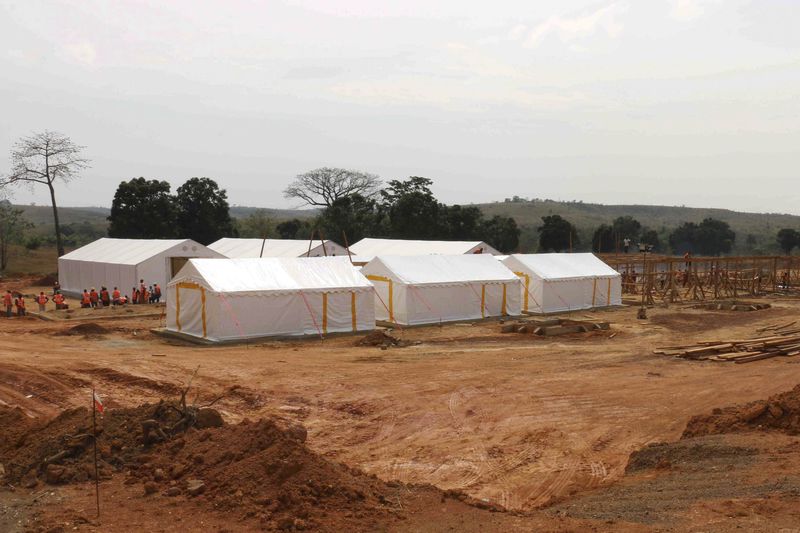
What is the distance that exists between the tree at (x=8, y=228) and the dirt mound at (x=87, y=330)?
36711mm

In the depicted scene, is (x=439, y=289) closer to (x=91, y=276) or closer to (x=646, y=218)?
(x=91, y=276)

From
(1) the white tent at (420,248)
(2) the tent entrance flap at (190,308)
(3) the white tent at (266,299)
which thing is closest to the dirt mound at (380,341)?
(3) the white tent at (266,299)

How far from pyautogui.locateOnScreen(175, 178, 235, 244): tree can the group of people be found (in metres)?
24.6

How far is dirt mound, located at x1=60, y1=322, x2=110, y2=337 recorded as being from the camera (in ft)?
69.9

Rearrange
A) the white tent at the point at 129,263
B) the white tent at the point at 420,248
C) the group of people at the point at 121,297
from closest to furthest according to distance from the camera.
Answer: the group of people at the point at 121,297 < the white tent at the point at 129,263 < the white tent at the point at 420,248

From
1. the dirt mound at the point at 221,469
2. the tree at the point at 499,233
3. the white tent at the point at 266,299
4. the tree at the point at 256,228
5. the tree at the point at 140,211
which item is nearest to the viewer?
the dirt mound at the point at 221,469

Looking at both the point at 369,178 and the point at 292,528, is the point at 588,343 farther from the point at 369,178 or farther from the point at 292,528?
the point at 369,178

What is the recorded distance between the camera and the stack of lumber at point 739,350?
1777 cm

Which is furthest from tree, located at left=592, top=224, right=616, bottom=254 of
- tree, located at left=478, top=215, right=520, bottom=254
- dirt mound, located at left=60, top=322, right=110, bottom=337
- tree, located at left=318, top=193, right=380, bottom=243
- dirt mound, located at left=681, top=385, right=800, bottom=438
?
dirt mound, located at left=681, top=385, right=800, bottom=438

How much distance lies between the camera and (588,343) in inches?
825

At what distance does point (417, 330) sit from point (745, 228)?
289ft

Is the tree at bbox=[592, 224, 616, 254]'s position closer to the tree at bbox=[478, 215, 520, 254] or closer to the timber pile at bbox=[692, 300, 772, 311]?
the tree at bbox=[478, 215, 520, 254]

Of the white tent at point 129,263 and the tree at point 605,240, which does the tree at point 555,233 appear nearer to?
the tree at point 605,240

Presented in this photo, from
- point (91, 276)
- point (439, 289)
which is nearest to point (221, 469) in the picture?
point (439, 289)
